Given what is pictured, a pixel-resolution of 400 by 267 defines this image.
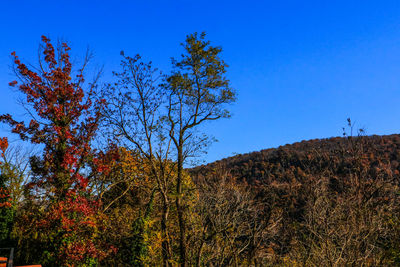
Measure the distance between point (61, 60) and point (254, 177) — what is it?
36.6 m

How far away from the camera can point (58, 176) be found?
490 inches

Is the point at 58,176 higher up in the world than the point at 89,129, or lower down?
lower down

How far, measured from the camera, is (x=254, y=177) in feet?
152

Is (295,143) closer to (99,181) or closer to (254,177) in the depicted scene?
(254,177)

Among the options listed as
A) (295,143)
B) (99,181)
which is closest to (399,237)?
(99,181)

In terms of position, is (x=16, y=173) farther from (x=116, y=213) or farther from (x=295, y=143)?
(x=295, y=143)

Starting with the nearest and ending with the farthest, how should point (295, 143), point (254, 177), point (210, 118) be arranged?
1. point (210, 118)
2. point (254, 177)
3. point (295, 143)

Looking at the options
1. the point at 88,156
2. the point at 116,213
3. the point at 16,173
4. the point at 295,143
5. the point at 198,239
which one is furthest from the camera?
the point at 295,143

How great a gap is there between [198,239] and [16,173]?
49.3 feet

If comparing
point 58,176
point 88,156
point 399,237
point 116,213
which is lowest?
point 399,237

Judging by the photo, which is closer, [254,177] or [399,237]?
[399,237]

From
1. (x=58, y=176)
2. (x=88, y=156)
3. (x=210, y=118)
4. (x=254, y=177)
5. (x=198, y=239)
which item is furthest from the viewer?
(x=254, y=177)

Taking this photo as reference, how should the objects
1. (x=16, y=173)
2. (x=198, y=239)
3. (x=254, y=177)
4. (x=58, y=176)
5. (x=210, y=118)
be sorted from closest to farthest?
(x=58, y=176) → (x=198, y=239) → (x=210, y=118) → (x=16, y=173) → (x=254, y=177)

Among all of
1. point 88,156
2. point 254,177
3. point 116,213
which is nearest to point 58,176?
point 88,156
